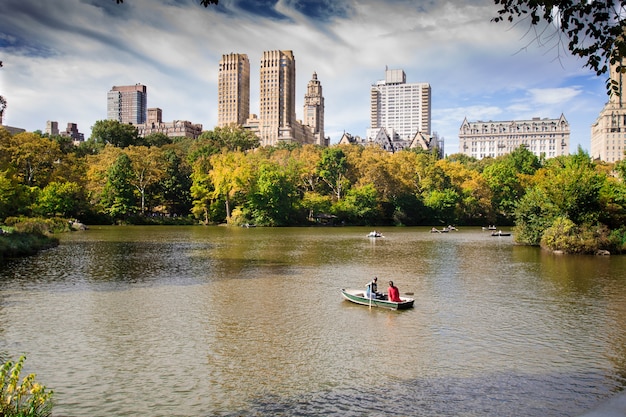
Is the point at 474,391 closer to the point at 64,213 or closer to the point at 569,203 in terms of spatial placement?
the point at 569,203

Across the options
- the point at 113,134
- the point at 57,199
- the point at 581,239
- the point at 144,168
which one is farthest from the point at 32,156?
the point at 581,239

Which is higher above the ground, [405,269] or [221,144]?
[221,144]

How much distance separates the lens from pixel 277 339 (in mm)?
16406

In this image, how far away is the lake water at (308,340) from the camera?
464 inches

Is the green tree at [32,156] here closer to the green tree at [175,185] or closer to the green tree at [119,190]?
the green tree at [119,190]

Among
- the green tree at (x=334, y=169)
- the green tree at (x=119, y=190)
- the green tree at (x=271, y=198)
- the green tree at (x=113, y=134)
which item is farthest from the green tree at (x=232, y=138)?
the green tree at (x=119, y=190)

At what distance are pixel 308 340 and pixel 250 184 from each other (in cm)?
6750

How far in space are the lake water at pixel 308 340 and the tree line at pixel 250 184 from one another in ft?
106

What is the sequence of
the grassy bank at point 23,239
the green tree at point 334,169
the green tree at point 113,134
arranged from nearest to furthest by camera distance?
the grassy bank at point 23,239
the green tree at point 334,169
the green tree at point 113,134

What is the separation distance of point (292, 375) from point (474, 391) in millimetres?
4330

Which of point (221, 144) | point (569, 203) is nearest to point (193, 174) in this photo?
point (221, 144)

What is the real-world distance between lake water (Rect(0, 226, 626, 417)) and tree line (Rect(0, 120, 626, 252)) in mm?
32205

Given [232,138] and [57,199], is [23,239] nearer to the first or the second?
[57,199]

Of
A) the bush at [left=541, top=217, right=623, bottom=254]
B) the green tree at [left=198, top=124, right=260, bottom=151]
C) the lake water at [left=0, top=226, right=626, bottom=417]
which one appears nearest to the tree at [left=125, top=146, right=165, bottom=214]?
the green tree at [left=198, top=124, right=260, bottom=151]
